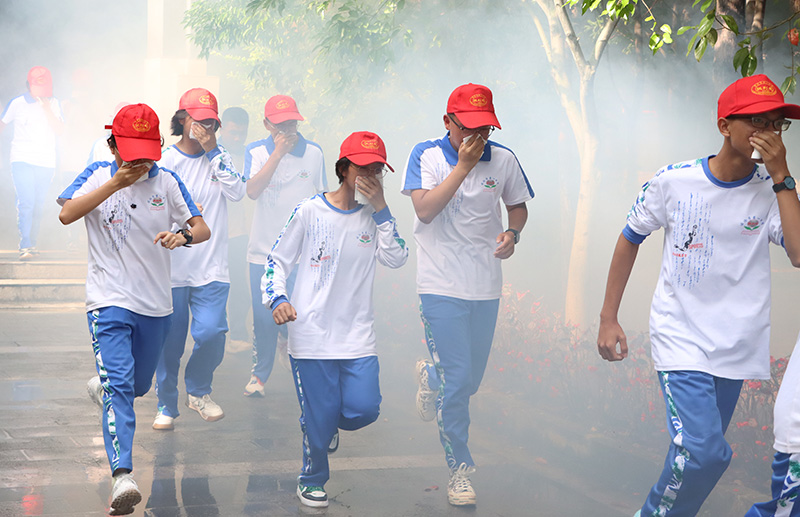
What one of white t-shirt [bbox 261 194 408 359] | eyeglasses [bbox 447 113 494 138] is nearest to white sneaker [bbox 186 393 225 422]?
white t-shirt [bbox 261 194 408 359]

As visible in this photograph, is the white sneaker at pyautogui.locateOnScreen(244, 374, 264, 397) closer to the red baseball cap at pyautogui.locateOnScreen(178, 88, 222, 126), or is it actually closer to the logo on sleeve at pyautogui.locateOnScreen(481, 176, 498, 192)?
the red baseball cap at pyautogui.locateOnScreen(178, 88, 222, 126)

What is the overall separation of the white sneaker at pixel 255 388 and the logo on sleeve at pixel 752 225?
4.92 m

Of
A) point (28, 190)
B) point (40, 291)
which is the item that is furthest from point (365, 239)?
point (28, 190)

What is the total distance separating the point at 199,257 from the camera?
23.7 ft

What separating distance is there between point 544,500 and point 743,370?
6.66 ft

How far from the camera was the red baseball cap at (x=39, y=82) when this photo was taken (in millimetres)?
13430

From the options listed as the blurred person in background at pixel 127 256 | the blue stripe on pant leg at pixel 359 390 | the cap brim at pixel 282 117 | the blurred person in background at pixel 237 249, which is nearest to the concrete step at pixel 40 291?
the blurred person in background at pixel 237 249

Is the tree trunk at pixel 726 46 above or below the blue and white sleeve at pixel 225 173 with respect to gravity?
above

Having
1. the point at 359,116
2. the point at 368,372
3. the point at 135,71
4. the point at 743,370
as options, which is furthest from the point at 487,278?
the point at 135,71

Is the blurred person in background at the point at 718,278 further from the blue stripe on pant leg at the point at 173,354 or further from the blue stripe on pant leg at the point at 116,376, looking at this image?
the blue stripe on pant leg at the point at 173,354

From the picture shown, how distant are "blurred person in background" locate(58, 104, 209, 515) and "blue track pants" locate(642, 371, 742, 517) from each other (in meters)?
2.41

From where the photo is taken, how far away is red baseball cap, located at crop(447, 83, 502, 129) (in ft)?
18.9

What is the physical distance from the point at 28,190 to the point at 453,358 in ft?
29.8

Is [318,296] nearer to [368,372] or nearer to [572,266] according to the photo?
[368,372]
